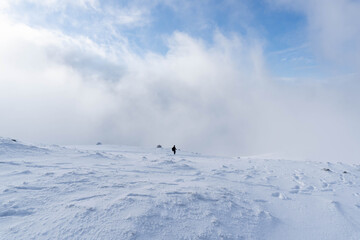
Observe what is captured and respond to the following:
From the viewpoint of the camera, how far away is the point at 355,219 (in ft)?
21.7

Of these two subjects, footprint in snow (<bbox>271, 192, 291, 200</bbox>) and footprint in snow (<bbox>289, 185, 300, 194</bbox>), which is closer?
footprint in snow (<bbox>271, 192, 291, 200</bbox>)

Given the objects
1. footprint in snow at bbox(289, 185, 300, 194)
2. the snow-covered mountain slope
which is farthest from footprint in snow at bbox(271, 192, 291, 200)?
footprint in snow at bbox(289, 185, 300, 194)

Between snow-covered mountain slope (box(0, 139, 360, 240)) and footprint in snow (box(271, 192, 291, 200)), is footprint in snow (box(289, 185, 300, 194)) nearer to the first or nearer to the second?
snow-covered mountain slope (box(0, 139, 360, 240))

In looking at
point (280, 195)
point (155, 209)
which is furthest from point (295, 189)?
point (155, 209)

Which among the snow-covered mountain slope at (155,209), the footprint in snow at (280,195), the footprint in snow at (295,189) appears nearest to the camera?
the snow-covered mountain slope at (155,209)

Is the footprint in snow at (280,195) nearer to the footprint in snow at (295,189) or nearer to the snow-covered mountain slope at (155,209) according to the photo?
the snow-covered mountain slope at (155,209)

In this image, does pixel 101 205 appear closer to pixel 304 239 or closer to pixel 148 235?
pixel 148 235

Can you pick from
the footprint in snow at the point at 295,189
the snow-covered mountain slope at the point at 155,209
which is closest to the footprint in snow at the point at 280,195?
the snow-covered mountain slope at the point at 155,209

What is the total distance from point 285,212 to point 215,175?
171 inches

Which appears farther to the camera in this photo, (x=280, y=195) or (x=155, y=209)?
(x=280, y=195)

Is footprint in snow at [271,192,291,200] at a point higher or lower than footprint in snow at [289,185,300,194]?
lower

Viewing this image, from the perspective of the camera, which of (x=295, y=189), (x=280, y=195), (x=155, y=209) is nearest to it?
(x=155, y=209)

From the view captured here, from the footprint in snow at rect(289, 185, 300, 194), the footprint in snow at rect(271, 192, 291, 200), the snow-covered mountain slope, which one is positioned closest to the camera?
the snow-covered mountain slope

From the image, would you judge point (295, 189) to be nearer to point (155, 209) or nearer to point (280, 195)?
point (280, 195)
